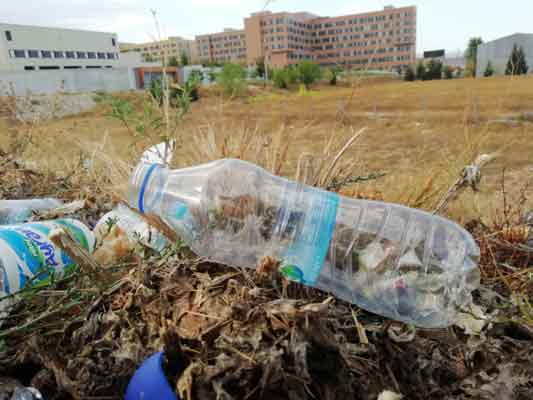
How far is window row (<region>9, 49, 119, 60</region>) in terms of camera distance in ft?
126

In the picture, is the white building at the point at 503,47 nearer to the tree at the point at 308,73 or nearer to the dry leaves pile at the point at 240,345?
the tree at the point at 308,73

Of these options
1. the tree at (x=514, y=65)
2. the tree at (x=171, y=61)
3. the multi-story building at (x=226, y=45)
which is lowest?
the tree at (x=514, y=65)

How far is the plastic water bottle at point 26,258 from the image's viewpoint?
1025 millimetres

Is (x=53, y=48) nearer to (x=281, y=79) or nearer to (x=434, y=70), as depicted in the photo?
(x=281, y=79)

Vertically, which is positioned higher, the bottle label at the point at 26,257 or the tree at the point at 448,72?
the tree at the point at 448,72

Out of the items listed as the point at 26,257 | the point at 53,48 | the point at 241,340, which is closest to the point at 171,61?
the point at 26,257

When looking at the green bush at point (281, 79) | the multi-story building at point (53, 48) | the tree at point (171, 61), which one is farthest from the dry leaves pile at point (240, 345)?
the multi-story building at point (53, 48)

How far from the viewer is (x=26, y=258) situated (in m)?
1.11

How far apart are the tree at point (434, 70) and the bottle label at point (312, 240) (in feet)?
151

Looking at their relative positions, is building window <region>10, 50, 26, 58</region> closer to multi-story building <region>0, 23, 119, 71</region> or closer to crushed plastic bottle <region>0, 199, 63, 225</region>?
multi-story building <region>0, 23, 119, 71</region>

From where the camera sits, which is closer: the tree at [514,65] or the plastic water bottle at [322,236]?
the plastic water bottle at [322,236]

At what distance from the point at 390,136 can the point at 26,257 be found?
9.96m

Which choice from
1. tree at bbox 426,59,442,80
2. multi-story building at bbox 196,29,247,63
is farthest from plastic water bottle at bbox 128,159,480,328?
multi-story building at bbox 196,29,247,63

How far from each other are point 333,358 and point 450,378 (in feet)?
1.23
